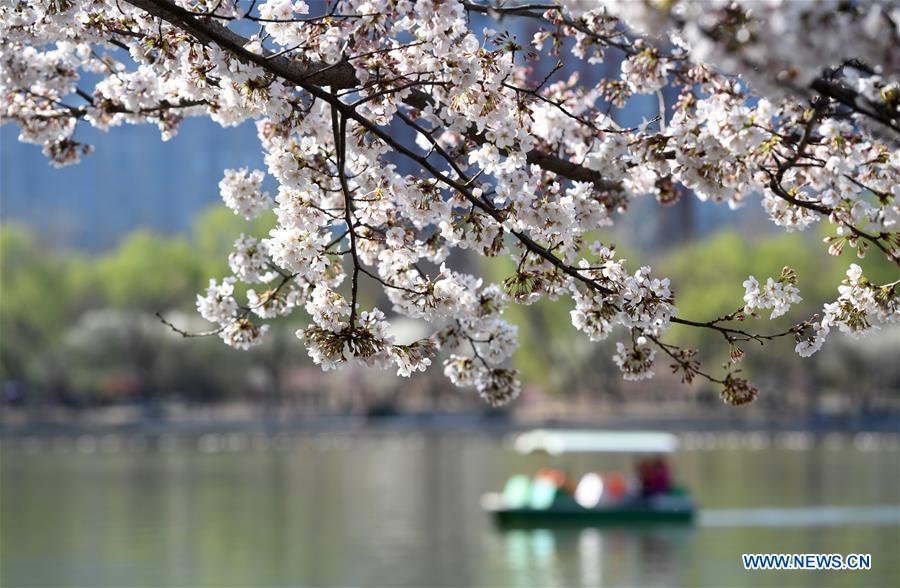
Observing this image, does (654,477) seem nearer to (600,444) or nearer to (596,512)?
(596,512)

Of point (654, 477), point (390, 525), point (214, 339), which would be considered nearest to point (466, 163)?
point (390, 525)

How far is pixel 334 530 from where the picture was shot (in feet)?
107

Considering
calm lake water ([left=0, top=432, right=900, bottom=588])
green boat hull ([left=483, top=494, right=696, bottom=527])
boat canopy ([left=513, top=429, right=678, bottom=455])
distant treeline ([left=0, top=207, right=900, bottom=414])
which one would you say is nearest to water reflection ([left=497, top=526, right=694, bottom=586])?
calm lake water ([left=0, top=432, right=900, bottom=588])

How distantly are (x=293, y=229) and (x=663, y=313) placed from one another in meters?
2.08

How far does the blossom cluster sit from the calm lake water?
17.2 meters

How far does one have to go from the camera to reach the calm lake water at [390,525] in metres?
26.5

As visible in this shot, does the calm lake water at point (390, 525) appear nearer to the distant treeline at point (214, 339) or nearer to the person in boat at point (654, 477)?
the person in boat at point (654, 477)

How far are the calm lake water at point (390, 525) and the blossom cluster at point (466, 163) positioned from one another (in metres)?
17.2

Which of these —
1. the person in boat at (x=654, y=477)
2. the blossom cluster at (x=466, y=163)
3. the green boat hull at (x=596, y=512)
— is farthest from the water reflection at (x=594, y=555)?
the blossom cluster at (x=466, y=163)

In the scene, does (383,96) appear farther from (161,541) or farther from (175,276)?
(175,276)

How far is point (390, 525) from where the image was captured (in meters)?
33.3

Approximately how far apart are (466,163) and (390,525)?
25.5m

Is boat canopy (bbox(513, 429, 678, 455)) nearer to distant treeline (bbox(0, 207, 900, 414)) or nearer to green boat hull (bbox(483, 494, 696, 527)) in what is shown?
green boat hull (bbox(483, 494, 696, 527))

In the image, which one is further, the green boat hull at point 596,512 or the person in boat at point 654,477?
the person in boat at point 654,477
